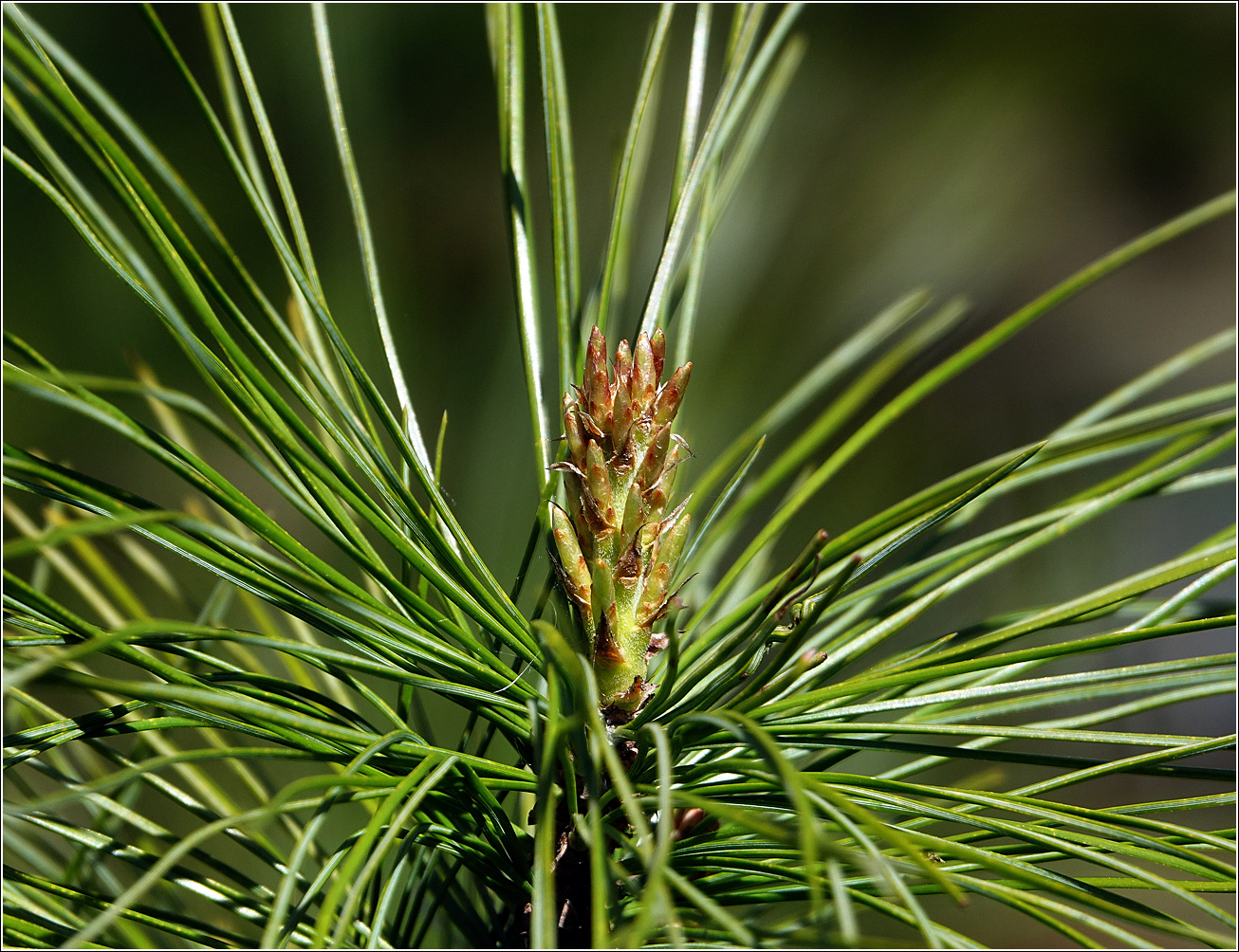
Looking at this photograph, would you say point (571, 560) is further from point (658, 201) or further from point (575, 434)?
point (658, 201)

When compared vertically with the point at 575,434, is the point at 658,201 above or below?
above

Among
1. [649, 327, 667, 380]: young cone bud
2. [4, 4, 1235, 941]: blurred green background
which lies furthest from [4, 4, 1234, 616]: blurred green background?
[649, 327, 667, 380]: young cone bud

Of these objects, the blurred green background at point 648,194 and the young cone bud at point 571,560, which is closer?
the young cone bud at point 571,560

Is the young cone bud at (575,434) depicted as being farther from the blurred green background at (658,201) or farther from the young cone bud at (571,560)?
the blurred green background at (658,201)

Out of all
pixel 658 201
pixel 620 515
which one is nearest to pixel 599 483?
pixel 620 515

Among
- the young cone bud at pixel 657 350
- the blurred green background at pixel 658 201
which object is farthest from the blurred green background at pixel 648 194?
the young cone bud at pixel 657 350

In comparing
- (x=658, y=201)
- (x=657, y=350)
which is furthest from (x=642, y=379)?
(x=658, y=201)

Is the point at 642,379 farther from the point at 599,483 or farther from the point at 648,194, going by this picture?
the point at 648,194

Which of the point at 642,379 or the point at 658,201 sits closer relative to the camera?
the point at 642,379

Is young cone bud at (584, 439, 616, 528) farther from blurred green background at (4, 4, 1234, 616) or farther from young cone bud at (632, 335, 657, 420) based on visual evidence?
blurred green background at (4, 4, 1234, 616)
